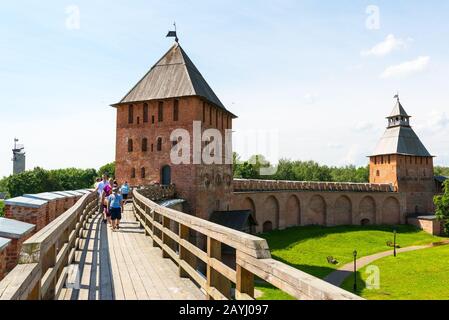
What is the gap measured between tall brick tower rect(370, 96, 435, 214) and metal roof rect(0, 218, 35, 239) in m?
42.2

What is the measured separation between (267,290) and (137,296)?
14.9 m

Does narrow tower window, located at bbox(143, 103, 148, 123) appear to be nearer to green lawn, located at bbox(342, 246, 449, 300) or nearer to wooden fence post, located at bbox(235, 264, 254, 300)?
green lawn, located at bbox(342, 246, 449, 300)

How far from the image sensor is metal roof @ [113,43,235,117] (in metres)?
24.9

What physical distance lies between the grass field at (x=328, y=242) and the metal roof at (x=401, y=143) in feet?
28.5

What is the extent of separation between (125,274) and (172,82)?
21826mm

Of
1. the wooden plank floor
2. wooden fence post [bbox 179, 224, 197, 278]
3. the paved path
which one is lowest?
the paved path

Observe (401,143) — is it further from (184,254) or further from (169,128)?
(184,254)

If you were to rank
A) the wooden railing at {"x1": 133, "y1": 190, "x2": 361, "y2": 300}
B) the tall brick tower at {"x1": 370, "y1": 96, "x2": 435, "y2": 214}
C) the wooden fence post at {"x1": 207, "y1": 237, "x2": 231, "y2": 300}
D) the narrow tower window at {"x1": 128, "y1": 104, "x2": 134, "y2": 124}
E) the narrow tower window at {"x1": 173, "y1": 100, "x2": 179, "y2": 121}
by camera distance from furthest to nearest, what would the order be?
the tall brick tower at {"x1": 370, "y1": 96, "x2": 435, "y2": 214}
the narrow tower window at {"x1": 128, "y1": 104, "x2": 134, "y2": 124}
the narrow tower window at {"x1": 173, "y1": 100, "x2": 179, "y2": 121}
the wooden fence post at {"x1": 207, "y1": 237, "x2": 231, "y2": 300}
the wooden railing at {"x1": 133, "y1": 190, "x2": 361, "y2": 300}

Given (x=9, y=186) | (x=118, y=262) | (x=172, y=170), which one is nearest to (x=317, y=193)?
(x=172, y=170)

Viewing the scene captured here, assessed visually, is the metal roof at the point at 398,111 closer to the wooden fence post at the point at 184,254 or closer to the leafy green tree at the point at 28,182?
the wooden fence post at the point at 184,254

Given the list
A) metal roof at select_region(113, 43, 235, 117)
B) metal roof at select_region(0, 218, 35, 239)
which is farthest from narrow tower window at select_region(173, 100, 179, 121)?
metal roof at select_region(0, 218, 35, 239)

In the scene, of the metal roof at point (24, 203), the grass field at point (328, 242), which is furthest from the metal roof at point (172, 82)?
the metal roof at point (24, 203)

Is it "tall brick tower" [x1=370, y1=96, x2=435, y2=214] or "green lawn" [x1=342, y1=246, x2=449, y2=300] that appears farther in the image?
"tall brick tower" [x1=370, y1=96, x2=435, y2=214]

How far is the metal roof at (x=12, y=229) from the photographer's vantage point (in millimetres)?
5395
